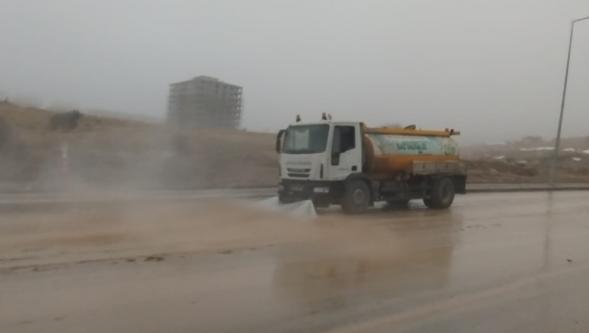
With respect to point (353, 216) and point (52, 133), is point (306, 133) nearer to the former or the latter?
point (353, 216)

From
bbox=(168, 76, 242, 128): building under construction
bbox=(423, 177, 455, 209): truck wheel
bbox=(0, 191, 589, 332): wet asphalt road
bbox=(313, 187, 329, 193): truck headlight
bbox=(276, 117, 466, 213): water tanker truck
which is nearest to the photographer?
bbox=(0, 191, 589, 332): wet asphalt road

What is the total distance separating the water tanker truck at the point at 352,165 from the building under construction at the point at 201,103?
15.3 metres

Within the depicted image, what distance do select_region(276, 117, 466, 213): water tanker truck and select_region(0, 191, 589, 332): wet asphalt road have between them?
442 cm

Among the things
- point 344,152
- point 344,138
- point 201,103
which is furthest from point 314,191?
point 201,103

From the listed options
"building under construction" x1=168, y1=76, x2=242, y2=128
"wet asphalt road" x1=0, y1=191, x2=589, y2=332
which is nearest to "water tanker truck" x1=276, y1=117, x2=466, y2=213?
"wet asphalt road" x1=0, y1=191, x2=589, y2=332

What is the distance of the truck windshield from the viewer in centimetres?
1604

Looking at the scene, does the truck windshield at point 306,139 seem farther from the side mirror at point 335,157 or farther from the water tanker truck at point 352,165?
the side mirror at point 335,157

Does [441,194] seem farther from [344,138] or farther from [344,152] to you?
[344,138]

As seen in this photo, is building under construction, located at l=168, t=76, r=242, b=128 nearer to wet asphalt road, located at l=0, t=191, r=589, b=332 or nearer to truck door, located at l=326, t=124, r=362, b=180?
truck door, located at l=326, t=124, r=362, b=180

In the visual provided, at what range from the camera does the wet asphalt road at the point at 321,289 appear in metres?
5.77

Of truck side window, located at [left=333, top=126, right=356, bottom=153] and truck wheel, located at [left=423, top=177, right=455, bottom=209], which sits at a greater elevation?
truck side window, located at [left=333, top=126, right=356, bottom=153]

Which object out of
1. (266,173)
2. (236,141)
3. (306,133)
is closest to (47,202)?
(306,133)

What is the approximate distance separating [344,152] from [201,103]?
56.5 ft

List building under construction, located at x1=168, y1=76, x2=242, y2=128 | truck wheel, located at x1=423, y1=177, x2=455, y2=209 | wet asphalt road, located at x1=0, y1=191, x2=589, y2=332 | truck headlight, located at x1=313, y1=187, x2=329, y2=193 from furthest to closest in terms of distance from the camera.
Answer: building under construction, located at x1=168, y1=76, x2=242, y2=128, truck wheel, located at x1=423, y1=177, x2=455, y2=209, truck headlight, located at x1=313, y1=187, x2=329, y2=193, wet asphalt road, located at x1=0, y1=191, x2=589, y2=332
